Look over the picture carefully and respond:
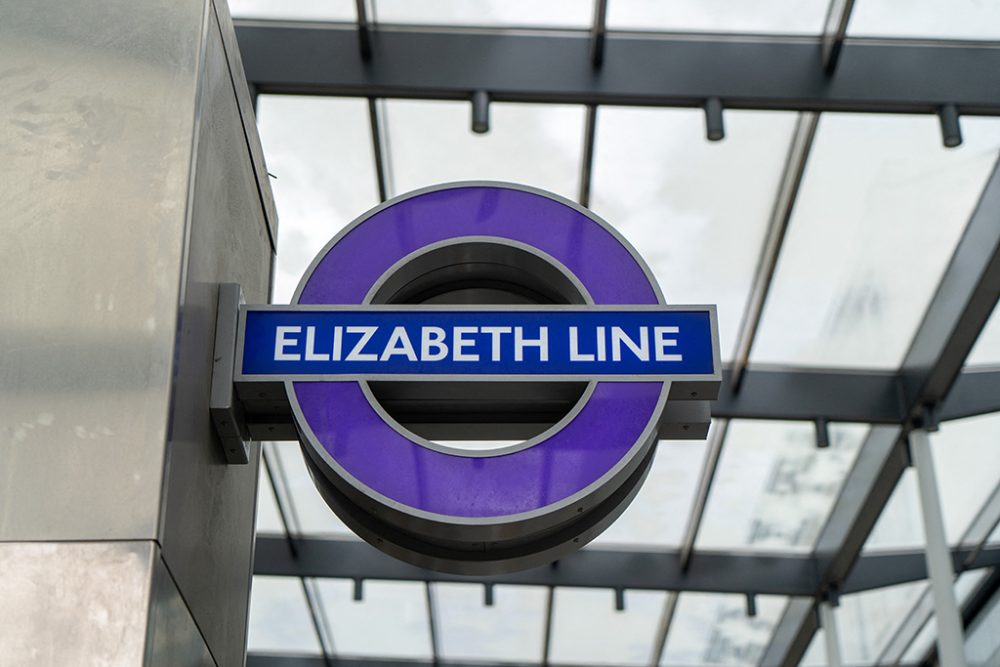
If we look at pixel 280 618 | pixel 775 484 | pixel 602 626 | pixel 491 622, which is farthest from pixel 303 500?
pixel 775 484

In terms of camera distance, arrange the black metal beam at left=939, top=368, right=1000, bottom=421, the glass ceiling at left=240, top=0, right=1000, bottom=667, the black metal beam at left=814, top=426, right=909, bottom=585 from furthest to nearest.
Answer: the black metal beam at left=814, top=426, right=909, bottom=585 < the black metal beam at left=939, top=368, right=1000, bottom=421 < the glass ceiling at left=240, top=0, right=1000, bottom=667

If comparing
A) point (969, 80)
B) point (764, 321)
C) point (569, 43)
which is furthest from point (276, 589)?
point (969, 80)

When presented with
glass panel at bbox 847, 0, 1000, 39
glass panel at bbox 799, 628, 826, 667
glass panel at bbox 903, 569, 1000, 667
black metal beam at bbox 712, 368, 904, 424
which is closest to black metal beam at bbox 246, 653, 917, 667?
glass panel at bbox 903, 569, 1000, 667

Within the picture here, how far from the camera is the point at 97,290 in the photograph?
3766 mm

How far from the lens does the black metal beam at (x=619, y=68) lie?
9312 millimetres

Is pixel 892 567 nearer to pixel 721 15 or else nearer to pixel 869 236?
pixel 869 236

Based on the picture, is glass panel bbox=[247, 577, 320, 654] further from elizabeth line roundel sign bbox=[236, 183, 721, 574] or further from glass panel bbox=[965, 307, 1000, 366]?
elizabeth line roundel sign bbox=[236, 183, 721, 574]

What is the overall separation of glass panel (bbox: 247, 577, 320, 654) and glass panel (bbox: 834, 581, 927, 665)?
5845 millimetres

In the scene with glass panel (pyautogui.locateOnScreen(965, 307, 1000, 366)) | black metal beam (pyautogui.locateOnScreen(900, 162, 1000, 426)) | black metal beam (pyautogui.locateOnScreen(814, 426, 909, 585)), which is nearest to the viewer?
black metal beam (pyautogui.locateOnScreen(900, 162, 1000, 426))

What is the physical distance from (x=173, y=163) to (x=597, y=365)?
1349mm

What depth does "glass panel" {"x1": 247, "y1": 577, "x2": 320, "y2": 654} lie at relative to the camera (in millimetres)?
15625

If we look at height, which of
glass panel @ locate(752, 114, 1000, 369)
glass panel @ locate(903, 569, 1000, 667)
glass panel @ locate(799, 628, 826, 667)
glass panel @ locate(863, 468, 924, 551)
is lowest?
glass panel @ locate(799, 628, 826, 667)

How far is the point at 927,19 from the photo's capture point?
30.6 feet

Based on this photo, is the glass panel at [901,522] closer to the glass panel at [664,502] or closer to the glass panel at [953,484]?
the glass panel at [953,484]
